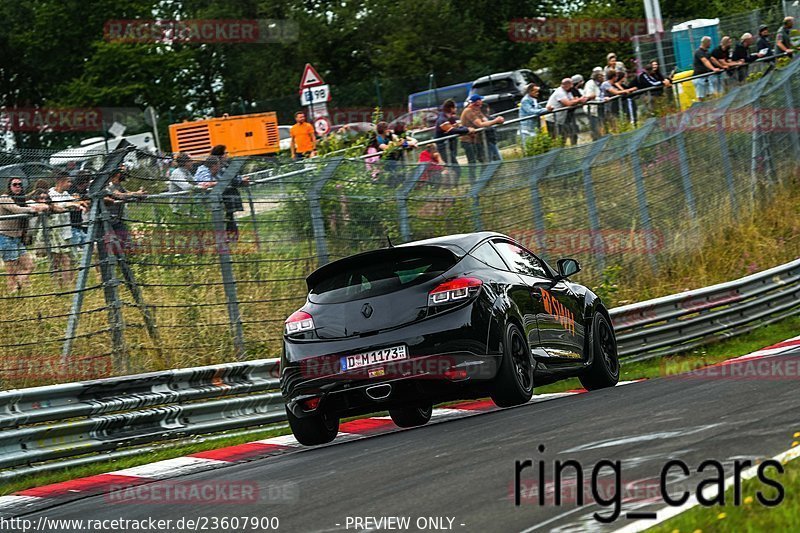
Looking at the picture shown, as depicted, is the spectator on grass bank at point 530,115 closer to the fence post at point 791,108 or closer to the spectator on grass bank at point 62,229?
the fence post at point 791,108

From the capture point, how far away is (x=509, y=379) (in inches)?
412

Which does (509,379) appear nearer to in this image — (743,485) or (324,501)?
(324,501)

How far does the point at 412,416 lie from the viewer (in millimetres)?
12016

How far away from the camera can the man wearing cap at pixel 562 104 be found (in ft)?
78.2

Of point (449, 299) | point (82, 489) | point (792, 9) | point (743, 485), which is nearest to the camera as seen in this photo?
point (743, 485)

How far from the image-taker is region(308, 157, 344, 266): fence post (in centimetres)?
1467

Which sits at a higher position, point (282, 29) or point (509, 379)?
point (282, 29)

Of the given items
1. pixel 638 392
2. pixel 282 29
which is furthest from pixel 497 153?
pixel 282 29

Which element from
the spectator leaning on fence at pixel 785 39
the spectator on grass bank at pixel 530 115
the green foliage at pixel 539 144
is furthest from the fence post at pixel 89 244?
the spectator leaning on fence at pixel 785 39

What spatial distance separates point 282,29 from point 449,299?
60.0m

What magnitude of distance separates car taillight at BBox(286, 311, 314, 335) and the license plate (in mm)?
476

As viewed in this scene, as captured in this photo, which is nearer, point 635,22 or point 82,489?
point 82,489

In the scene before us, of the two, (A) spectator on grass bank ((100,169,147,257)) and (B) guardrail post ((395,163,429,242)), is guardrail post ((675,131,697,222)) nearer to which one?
(B) guardrail post ((395,163,429,242))

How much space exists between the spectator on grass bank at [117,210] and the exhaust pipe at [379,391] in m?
3.49
